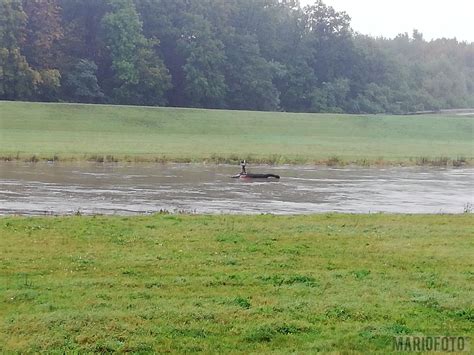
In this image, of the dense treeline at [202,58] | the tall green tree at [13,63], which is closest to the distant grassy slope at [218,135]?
the tall green tree at [13,63]

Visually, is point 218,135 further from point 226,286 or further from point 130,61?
point 226,286

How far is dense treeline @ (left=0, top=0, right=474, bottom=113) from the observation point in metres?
78.5

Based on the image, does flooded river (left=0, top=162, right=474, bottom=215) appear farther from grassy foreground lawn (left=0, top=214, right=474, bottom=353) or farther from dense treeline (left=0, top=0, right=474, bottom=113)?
dense treeline (left=0, top=0, right=474, bottom=113)

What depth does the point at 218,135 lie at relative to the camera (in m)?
63.7

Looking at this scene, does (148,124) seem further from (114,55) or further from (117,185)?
(117,185)

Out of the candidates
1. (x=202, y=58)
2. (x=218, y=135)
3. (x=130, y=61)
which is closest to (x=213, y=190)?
(x=218, y=135)

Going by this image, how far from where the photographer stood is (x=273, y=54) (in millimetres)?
101562

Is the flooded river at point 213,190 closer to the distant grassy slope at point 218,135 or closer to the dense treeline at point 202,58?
the distant grassy slope at point 218,135

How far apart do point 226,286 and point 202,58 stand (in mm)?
77989

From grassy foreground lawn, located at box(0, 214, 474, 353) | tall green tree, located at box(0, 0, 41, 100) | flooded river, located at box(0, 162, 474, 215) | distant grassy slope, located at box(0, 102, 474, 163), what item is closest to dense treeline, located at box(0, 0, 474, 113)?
tall green tree, located at box(0, 0, 41, 100)

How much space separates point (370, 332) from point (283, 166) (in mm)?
34156

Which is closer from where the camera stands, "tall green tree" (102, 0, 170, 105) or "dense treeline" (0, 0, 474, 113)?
"dense treeline" (0, 0, 474, 113)

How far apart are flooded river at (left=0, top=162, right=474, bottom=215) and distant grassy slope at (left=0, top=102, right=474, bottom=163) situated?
6.14 metres

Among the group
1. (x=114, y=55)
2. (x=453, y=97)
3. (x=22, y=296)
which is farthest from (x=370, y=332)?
(x=453, y=97)
